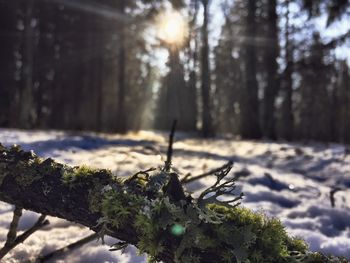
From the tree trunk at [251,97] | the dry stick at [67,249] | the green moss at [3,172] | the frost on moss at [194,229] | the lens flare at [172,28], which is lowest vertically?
the dry stick at [67,249]

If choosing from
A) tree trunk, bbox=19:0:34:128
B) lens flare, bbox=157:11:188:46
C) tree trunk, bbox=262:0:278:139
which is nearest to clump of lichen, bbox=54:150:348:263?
tree trunk, bbox=19:0:34:128

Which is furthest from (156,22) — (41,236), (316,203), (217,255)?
(217,255)

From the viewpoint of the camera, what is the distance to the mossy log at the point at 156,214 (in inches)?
70.6

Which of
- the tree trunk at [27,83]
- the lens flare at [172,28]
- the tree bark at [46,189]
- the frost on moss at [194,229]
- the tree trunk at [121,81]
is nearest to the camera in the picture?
the frost on moss at [194,229]

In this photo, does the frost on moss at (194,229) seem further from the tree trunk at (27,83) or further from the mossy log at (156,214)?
the tree trunk at (27,83)

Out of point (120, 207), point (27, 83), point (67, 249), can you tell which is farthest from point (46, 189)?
point (27, 83)

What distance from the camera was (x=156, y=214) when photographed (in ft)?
5.94

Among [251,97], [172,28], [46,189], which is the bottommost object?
[46,189]

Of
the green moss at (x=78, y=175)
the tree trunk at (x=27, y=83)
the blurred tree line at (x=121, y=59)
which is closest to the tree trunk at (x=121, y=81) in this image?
the blurred tree line at (x=121, y=59)

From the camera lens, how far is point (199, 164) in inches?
243

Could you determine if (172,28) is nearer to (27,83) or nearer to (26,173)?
(27,83)

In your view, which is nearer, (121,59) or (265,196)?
(265,196)

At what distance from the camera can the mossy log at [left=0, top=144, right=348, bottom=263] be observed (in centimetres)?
179

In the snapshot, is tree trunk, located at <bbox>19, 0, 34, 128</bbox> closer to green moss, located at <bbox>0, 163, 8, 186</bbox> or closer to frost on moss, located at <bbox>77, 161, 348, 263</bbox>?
green moss, located at <bbox>0, 163, 8, 186</bbox>
